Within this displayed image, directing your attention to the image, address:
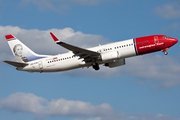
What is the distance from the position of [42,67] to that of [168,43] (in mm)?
23660

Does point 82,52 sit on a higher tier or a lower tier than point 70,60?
higher

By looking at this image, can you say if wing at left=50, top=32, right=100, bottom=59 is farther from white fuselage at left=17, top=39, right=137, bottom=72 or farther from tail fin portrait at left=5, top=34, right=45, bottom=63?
tail fin portrait at left=5, top=34, right=45, bottom=63

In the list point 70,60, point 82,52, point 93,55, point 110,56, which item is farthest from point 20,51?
point 110,56

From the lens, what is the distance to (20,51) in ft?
→ 200

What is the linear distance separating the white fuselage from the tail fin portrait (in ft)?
6.49

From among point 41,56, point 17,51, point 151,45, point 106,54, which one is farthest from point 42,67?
point 151,45

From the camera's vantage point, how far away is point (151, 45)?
53.1 m

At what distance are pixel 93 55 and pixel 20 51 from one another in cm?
1631

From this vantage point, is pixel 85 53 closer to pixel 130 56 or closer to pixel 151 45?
pixel 130 56

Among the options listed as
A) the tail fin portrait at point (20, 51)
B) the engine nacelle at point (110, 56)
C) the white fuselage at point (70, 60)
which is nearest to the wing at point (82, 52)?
the engine nacelle at point (110, 56)

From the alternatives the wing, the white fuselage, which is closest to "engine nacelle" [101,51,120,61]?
the white fuselage

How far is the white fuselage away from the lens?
2098 inches

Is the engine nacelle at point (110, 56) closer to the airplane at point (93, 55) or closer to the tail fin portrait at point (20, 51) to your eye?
the airplane at point (93, 55)

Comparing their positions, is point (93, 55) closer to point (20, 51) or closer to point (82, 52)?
point (82, 52)
